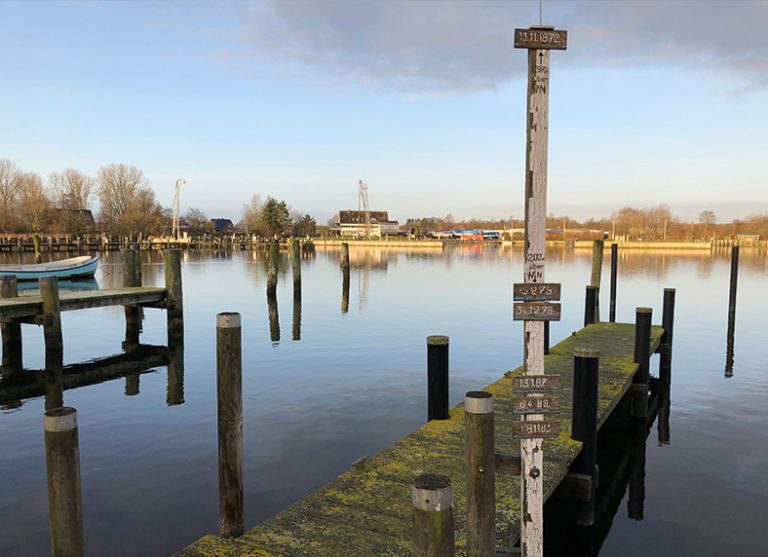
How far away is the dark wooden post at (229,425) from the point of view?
6.08 meters

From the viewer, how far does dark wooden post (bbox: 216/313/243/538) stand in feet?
20.0

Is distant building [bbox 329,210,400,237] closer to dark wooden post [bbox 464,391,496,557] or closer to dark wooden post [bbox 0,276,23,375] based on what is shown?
dark wooden post [bbox 0,276,23,375]

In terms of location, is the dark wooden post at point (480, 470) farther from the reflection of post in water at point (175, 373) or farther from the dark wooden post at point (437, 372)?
the reflection of post in water at point (175, 373)

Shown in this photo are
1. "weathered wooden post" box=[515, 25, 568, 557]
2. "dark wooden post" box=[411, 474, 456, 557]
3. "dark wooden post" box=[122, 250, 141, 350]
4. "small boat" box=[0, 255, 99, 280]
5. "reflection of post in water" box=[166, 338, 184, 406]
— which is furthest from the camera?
"small boat" box=[0, 255, 99, 280]

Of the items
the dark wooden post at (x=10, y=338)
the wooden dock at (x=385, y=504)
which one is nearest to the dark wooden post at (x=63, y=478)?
the wooden dock at (x=385, y=504)

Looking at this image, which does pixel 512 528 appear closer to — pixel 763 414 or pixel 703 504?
pixel 703 504

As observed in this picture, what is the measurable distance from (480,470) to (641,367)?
29.8ft

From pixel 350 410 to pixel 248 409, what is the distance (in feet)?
7.75

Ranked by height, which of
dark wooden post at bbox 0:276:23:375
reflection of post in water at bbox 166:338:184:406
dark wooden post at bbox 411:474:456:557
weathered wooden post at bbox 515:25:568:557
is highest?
weathered wooden post at bbox 515:25:568:557

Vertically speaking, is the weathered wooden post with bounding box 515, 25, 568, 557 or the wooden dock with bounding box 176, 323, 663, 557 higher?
the weathered wooden post with bounding box 515, 25, 568, 557

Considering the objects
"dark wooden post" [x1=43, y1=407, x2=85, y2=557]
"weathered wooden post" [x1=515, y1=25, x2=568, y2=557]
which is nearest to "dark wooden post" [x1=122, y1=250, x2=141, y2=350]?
"dark wooden post" [x1=43, y1=407, x2=85, y2=557]

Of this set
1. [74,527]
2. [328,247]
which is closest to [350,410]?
[74,527]

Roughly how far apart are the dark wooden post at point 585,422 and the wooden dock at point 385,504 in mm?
206

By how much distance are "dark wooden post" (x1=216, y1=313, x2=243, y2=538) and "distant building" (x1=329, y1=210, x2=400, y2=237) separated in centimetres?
→ 16127
